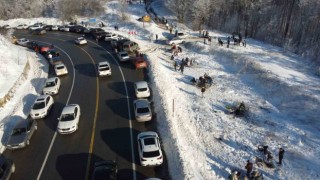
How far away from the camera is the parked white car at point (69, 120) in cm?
2747

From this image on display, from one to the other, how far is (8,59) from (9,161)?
24.8 metres

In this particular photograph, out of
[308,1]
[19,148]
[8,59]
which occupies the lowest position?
[19,148]

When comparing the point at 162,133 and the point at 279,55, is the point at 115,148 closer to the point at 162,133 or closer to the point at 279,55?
the point at 162,133

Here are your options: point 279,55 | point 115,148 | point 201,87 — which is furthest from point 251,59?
point 115,148

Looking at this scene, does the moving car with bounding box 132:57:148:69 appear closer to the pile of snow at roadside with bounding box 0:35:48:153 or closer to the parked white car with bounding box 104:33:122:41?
the pile of snow at roadside with bounding box 0:35:48:153

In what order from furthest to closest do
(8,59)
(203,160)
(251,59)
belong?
(251,59)
(8,59)
(203,160)

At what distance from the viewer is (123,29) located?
237 feet

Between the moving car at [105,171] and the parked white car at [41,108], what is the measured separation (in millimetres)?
11675

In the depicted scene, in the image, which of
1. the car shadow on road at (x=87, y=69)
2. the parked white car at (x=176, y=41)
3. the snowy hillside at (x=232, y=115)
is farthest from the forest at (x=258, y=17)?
the car shadow on road at (x=87, y=69)

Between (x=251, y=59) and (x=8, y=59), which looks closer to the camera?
(x=8, y=59)

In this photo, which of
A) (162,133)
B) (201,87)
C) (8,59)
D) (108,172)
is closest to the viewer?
(108,172)

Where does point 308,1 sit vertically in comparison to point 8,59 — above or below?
above

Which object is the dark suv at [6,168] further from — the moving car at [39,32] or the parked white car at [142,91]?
the moving car at [39,32]

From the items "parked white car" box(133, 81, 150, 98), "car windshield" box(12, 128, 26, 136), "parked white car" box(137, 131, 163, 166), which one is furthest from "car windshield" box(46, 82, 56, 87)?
"parked white car" box(137, 131, 163, 166)
